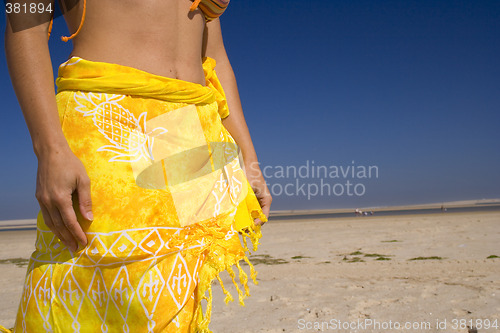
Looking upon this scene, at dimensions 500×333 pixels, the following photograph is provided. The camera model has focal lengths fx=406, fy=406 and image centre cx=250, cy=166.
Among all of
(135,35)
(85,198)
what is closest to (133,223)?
(85,198)

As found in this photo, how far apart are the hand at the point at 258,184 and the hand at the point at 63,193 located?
2.58 ft

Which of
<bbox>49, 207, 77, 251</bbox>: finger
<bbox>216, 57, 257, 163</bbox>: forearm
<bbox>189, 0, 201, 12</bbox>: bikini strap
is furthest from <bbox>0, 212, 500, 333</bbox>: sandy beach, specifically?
<bbox>189, 0, 201, 12</bbox>: bikini strap

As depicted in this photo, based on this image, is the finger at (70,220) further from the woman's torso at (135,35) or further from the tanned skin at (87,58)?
the woman's torso at (135,35)

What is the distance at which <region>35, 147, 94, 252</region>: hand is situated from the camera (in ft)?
3.34

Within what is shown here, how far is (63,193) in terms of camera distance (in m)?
1.02

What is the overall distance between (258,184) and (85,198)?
0.82 m

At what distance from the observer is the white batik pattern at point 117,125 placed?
1150 millimetres

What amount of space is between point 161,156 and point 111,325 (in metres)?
0.49

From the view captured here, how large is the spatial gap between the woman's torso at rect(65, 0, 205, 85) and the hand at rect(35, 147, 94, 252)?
0.37 meters

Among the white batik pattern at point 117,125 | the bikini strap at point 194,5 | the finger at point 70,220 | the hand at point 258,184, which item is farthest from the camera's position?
the hand at point 258,184

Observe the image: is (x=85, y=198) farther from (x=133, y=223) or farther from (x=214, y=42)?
(x=214, y=42)

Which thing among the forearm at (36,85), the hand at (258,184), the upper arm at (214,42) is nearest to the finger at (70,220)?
the forearm at (36,85)

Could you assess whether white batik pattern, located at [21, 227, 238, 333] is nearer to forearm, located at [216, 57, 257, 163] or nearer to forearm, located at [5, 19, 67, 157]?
forearm, located at [5, 19, 67, 157]

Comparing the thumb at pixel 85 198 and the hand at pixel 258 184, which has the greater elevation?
the thumb at pixel 85 198
